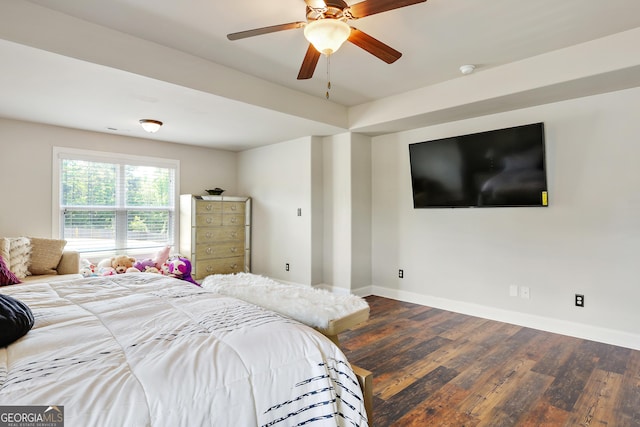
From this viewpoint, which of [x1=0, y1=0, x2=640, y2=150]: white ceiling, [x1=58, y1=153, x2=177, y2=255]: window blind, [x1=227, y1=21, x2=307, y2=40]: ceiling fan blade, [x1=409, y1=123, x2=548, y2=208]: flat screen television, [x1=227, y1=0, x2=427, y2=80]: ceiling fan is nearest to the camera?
[x1=227, y1=0, x2=427, y2=80]: ceiling fan

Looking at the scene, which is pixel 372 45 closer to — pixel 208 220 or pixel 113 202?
pixel 208 220

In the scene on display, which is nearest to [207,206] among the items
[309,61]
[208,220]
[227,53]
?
[208,220]

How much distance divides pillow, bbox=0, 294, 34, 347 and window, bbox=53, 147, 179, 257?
150 inches

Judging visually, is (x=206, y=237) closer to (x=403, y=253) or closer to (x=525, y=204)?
(x=403, y=253)

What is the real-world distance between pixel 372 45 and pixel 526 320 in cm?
319

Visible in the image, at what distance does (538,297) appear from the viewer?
140 inches

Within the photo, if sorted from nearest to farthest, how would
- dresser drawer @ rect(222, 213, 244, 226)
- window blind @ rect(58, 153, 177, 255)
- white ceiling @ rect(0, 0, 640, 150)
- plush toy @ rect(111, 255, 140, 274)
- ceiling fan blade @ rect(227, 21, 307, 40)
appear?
ceiling fan blade @ rect(227, 21, 307, 40) → white ceiling @ rect(0, 0, 640, 150) → plush toy @ rect(111, 255, 140, 274) → window blind @ rect(58, 153, 177, 255) → dresser drawer @ rect(222, 213, 244, 226)

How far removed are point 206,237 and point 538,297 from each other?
4441 millimetres

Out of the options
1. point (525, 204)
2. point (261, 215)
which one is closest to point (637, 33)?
point (525, 204)

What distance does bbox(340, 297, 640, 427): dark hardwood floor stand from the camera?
6.73 feet

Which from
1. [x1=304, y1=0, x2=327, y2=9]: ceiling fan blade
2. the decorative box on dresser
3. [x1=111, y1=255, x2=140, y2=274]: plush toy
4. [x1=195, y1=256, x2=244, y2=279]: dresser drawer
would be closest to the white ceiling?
[x1=304, y1=0, x2=327, y2=9]: ceiling fan blade

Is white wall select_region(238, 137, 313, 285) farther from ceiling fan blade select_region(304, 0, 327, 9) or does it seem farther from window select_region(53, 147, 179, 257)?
ceiling fan blade select_region(304, 0, 327, 9)

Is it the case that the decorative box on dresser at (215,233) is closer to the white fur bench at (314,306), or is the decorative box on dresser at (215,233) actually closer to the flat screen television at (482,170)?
the flat screen television at (482,170)
